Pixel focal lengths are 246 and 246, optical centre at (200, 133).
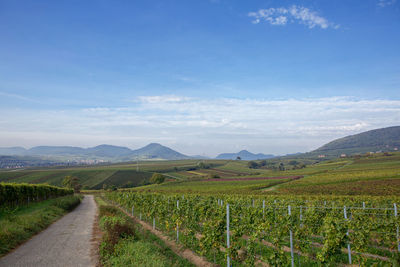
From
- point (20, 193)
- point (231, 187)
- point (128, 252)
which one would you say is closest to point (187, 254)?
point (128, 252)

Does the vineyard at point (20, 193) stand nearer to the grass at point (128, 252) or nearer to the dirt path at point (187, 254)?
the grass at point (128, 252)

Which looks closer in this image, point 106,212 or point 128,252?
point 128,252

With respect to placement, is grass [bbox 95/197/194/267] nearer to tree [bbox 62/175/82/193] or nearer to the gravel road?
the gravel road

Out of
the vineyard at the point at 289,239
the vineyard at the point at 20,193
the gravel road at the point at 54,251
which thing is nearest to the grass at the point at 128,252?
the gravel road at the point at 54,251

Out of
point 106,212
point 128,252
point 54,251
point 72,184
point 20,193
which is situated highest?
point 128,252

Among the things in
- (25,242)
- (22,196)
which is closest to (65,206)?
(22,196)

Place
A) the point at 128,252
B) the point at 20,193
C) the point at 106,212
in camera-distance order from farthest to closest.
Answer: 1. the point at 20,193
2. the point at 106,212
3. the point at 128,252

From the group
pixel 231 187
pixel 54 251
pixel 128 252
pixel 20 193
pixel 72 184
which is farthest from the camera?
pixel 72 184

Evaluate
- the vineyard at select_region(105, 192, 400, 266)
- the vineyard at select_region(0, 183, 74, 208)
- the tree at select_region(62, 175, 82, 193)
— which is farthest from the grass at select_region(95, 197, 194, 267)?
the tree at select_region(62, 175, 82, 193)

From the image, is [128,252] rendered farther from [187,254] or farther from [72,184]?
[72,184]

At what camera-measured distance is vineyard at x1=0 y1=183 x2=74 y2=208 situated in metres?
24.3

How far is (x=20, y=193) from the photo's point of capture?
28.2 m

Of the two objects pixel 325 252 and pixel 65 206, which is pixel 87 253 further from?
pixel 65 206

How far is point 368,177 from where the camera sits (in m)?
51.1
